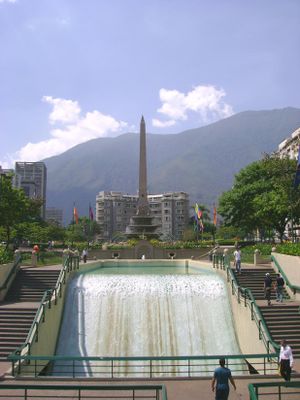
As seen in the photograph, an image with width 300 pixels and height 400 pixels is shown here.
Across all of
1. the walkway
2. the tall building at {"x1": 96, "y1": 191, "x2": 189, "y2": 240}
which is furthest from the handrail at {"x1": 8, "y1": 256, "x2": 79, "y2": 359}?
the tall building at {"x1": 96, "y1": 191, "x2": 189, "y2": 240}

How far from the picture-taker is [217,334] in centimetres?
2002

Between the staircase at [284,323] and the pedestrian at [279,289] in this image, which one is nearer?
the staircase at [284,323]

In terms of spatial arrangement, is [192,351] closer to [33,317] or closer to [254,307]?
[254,307]

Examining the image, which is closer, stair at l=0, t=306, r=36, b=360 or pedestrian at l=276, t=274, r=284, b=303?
stair at l=0, t=306, r=36, b=360

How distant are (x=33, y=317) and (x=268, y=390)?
11.2 metres

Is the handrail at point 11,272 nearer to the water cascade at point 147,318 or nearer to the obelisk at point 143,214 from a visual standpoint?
the water cascade at point 147,318

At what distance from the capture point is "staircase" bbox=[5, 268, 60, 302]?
23.0m

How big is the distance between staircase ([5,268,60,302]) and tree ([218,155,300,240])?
1005 inches

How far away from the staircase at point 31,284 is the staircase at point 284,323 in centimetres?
1184

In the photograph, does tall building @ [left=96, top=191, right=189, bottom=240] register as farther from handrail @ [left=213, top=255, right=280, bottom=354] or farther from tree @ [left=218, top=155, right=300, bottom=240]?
handrail @ [left=213, top=255, right=280, bottom=354]

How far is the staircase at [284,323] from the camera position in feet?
59.8

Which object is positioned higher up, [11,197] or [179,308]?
[11,197]

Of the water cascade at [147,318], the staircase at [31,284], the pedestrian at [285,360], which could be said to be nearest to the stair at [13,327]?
the water cascade at [147,318]

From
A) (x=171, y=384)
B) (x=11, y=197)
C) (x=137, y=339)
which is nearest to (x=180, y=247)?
(x=11, y=197)
